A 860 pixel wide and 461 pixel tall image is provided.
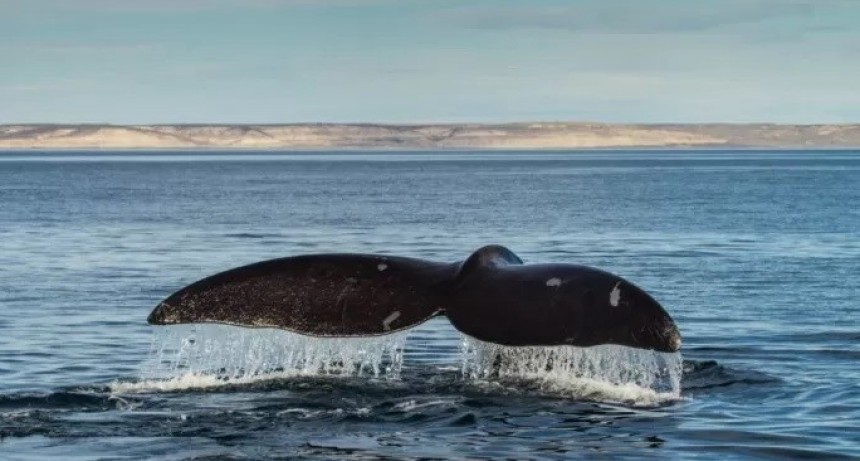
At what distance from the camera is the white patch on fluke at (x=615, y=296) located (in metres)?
7.84

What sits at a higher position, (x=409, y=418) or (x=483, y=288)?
(x=483, y=288)

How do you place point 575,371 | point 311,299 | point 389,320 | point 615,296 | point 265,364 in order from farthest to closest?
1. point 265,364
2. point 575,371
3. point 311,299
4. point 389,320
5. point 615,296

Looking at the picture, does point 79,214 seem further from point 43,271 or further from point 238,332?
point 238,332

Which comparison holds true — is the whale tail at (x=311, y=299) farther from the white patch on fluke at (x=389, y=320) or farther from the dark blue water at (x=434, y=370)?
the dark blue water at (x=434, y=370)

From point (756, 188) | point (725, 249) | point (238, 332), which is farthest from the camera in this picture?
point (756, 188)

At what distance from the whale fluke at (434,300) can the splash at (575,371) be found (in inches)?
51.9

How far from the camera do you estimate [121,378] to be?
1250 centimetres

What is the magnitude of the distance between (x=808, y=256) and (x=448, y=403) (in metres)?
18.3

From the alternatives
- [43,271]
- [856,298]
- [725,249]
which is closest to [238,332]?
[856,298]

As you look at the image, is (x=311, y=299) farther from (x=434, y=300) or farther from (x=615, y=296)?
(x=615, y=296)

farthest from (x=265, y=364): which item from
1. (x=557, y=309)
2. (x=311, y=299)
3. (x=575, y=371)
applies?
(x=557, y=309)

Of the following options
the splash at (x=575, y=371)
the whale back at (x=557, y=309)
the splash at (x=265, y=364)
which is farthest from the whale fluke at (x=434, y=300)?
the splash at (x=575, y=371)

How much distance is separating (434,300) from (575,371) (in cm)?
238

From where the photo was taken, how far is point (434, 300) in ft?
27.6
